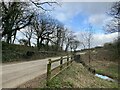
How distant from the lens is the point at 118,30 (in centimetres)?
3066

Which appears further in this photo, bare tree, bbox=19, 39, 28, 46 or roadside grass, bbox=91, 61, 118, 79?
bare tree, bbox=19, 39, 28, 46

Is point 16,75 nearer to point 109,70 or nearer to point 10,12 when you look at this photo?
point 10,12

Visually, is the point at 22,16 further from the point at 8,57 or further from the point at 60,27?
the point at 60,27

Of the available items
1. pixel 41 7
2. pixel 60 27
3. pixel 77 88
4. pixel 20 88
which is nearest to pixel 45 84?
pixel 20 88

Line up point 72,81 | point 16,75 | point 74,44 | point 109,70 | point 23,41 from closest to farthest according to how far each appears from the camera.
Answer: point 72,81
point 16,75
point 109,70
point 23,41
point 74,44

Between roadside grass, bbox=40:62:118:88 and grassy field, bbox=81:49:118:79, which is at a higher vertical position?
roadside grass, bbox=40:62:118:88

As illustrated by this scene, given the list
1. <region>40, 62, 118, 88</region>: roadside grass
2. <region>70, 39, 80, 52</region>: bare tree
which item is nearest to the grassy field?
<region>40, 62, 118, 88</region>: roadside grass

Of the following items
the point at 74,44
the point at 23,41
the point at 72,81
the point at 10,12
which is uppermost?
the point at 10,12

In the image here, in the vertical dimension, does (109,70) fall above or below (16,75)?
below

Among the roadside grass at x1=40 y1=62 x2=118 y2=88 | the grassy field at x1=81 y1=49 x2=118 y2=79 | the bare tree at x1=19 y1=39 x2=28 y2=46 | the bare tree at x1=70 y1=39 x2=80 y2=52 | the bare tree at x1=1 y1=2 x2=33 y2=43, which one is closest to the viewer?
the roadside grass at x1=40 y1=62 x2=118 y2=88

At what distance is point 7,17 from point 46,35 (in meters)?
31.7

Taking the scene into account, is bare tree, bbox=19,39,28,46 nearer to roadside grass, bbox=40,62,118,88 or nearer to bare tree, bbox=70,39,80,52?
roadside grass, bbox=40,62,118,88

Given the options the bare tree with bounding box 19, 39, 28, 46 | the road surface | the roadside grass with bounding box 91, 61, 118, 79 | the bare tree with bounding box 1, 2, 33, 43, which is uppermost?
the bare tree with bounding box 1, 2, 33, 43

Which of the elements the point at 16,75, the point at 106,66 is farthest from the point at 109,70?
the point at 16,75
